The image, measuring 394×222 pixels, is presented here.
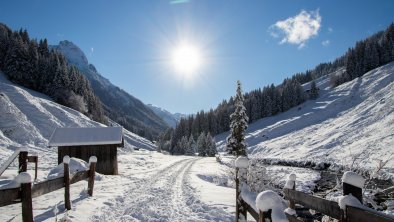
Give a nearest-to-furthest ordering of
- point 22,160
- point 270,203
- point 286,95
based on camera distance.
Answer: point 270,203, point 22,160, point 286,95

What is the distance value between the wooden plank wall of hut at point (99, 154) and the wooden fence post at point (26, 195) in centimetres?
2143

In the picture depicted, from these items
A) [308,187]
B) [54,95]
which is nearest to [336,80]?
[54,95]

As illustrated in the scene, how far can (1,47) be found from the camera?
95.9 meters

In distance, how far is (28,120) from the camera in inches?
2415

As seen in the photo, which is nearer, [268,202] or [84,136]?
[268,202]

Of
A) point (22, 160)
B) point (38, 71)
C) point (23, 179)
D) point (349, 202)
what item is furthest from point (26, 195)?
point (38, 71)

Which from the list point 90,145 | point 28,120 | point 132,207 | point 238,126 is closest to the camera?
point 132,207

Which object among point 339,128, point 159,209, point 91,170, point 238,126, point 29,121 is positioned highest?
point 29,121

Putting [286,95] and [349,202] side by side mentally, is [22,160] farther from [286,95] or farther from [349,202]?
[286,95]

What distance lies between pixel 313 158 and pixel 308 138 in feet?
68.8

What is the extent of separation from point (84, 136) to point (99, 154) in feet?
7.13

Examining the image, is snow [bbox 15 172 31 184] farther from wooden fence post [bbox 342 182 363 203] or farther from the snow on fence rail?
wooden fence post [bbox 342 182 363 203]

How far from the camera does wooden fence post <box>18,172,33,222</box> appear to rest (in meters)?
6.78

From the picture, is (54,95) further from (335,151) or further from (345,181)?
(345,181)
